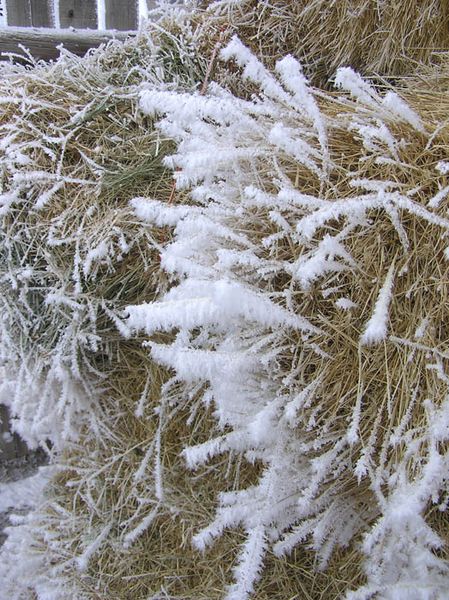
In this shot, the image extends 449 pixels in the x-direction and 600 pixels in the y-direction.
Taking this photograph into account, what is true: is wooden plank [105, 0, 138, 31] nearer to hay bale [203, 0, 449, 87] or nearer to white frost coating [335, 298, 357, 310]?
hay bale [203, 0, 449, 87]

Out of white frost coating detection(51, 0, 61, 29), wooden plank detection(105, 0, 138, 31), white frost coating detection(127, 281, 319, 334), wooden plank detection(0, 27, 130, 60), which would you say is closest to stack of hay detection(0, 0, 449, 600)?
white frost coating detection(127, 281, 319, 334)

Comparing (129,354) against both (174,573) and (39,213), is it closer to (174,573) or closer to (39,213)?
(39,213)

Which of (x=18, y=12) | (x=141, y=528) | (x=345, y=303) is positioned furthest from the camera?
(x=18, y=12)

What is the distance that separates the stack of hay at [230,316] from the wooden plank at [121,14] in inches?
19.0

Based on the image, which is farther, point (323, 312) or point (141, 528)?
point (141, 528)

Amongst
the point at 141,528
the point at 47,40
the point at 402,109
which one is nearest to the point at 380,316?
the point at 402,109

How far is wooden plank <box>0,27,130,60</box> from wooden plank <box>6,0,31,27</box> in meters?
0.28

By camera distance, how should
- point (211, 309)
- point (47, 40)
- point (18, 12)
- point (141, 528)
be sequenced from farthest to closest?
1. point (18, 12)
2. point (47, 40)
3. point (141, 528)
4. point (211, 309)

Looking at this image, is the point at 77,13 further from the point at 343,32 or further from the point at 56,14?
the point at 343,32

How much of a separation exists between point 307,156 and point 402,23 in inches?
19.3

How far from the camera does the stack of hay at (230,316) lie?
2.40 feet

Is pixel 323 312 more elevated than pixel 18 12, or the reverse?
pixel 18 12

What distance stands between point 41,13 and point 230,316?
4.59 ft

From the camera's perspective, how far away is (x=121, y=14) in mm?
1570
